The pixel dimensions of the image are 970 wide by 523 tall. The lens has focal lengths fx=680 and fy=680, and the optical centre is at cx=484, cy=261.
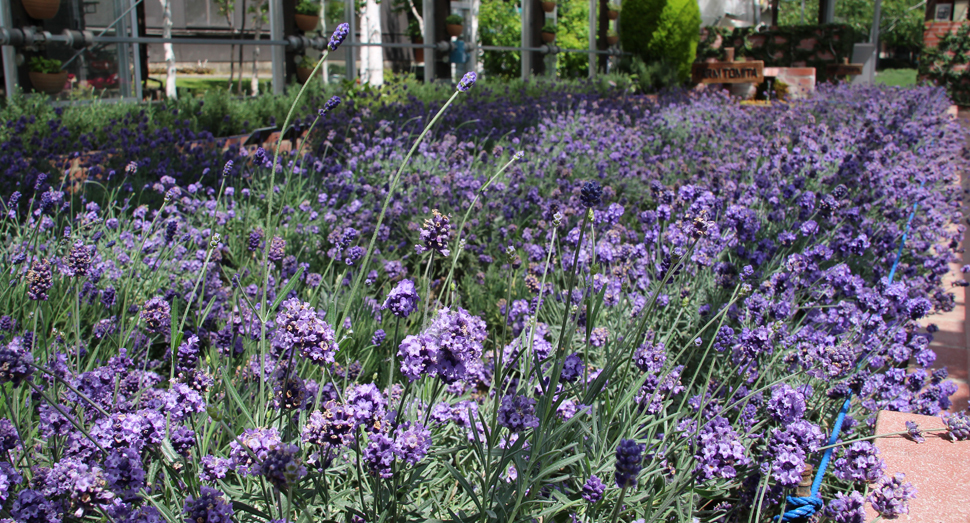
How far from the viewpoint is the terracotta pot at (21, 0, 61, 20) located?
5.96 m

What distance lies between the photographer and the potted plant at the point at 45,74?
6098 millimetres

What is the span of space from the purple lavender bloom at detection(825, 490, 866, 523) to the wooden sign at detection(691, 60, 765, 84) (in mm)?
14199

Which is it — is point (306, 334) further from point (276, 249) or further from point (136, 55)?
point (136, 55)

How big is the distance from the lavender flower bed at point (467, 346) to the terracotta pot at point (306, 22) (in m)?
3.44

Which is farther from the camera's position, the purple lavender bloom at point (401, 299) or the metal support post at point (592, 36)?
the metal support post at point (592, 36)

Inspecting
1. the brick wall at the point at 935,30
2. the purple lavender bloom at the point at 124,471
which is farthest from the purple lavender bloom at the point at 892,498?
the brick wall at the point at 935,30

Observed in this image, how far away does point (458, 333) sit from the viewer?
126 centimetres

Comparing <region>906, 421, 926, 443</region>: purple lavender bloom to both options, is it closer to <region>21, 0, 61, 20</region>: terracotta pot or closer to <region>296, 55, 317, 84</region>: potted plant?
<region>21, 0, 61, 20</region>: terracotta pot

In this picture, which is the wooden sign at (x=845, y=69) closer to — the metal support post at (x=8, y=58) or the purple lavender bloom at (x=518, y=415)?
the metal support post at (x=8, y=58)

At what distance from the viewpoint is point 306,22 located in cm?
838

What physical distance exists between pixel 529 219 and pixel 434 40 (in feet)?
23.5

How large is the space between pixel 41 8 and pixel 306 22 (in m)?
3.01

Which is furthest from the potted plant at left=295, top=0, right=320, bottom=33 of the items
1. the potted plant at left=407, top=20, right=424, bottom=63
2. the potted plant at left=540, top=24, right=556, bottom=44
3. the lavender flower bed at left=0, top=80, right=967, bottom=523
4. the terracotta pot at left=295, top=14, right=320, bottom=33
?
the potted plant at left=540, top=24, right=556, bottom=44

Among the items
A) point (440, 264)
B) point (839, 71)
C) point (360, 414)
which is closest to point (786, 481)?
point (360, 414)
